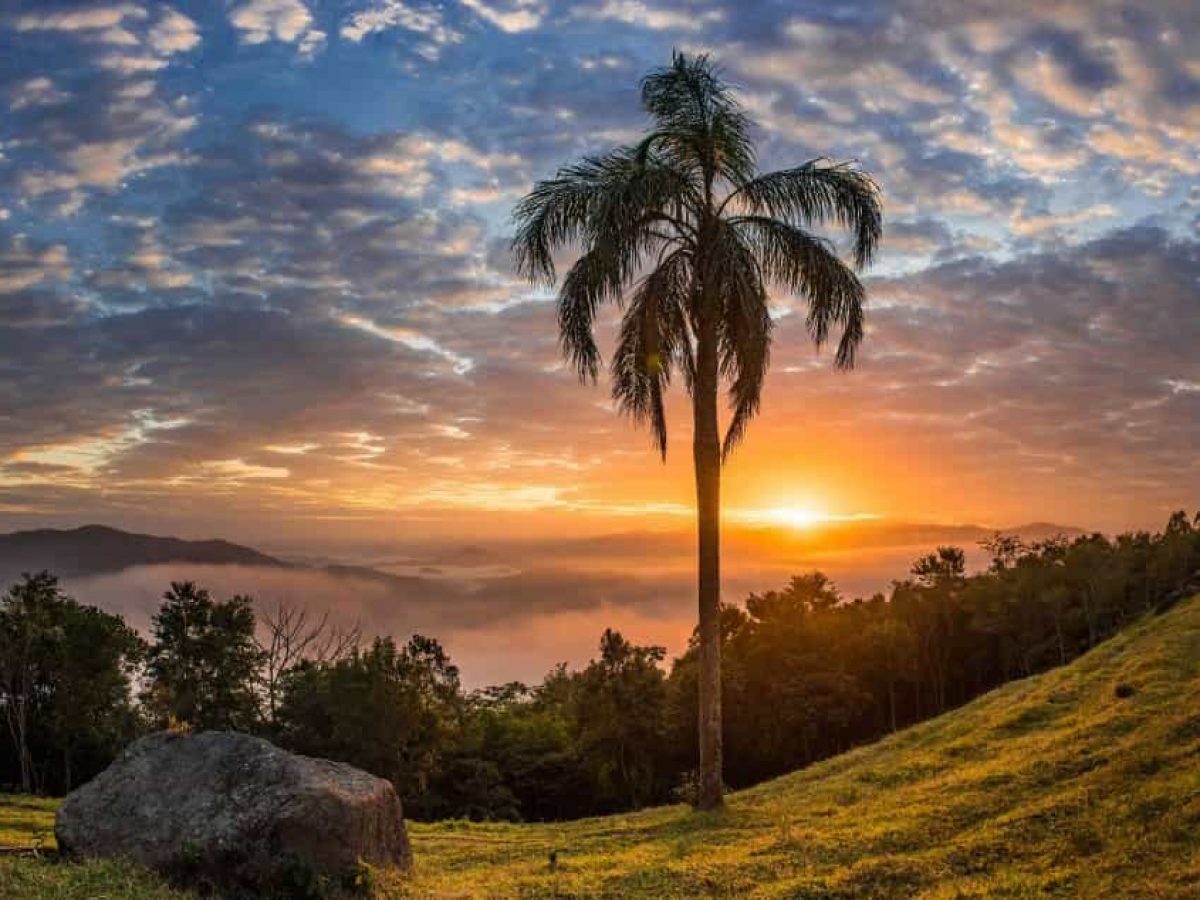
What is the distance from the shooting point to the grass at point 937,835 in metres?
9.18

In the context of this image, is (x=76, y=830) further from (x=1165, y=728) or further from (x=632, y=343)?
(x=1165, y=728)

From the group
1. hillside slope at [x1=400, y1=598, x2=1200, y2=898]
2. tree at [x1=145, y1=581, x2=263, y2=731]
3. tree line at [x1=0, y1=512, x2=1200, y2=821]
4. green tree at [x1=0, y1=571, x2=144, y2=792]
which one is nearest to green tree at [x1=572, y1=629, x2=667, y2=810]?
tree line at [x1=0, y1=512, x2=1200, y2=821]

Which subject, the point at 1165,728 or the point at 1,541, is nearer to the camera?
the point at 1165,728

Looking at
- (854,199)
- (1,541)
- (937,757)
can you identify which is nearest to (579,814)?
(937,757)

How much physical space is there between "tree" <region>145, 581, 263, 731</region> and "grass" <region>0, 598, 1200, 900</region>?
102ft

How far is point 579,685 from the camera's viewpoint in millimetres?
60188

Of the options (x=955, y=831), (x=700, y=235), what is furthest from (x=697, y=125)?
(x=955, y=831)

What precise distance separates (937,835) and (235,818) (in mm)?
7845

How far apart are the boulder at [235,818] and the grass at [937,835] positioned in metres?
0.60

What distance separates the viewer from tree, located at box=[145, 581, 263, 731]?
48.4 metres

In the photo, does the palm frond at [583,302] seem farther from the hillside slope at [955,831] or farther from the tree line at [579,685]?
the tree line at [579,685]

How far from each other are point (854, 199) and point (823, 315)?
215 cm

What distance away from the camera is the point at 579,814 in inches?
2260

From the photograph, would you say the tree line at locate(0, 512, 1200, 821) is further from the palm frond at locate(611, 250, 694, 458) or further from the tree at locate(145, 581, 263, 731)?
the palm frond at locate(611, 250, 694, 458)
